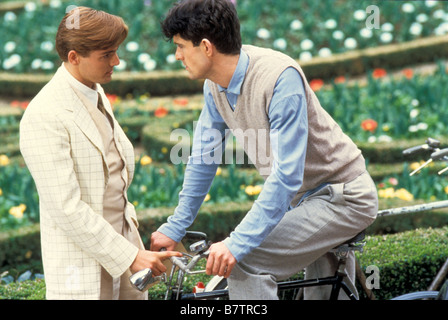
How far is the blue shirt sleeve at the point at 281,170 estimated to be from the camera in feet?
7.45

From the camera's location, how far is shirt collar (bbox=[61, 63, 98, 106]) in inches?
94.7

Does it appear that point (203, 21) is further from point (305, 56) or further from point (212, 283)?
point (305, 56)

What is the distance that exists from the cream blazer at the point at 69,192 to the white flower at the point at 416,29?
733 centimetres

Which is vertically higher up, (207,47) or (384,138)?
(207,47)

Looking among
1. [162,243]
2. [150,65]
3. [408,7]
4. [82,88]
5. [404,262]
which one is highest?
[82,88]

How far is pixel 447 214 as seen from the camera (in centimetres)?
458

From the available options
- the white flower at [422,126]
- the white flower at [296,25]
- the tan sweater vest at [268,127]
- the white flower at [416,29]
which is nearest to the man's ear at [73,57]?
the tan sweater vest at [268,127]

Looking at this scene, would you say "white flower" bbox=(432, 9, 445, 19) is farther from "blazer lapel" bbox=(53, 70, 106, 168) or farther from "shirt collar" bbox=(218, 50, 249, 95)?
"blazer lapel" bbox=(53, 70, 106, 168)

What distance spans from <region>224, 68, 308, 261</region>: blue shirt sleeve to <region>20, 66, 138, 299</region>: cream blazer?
36 cm

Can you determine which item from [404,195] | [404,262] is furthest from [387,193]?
[404,262]

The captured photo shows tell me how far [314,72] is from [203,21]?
6.19 meters

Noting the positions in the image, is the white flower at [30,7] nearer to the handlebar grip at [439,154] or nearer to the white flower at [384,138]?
the white flower at [384,138]

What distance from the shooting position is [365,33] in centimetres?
895

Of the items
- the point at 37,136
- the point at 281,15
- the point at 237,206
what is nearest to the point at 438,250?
the point at 237,206
